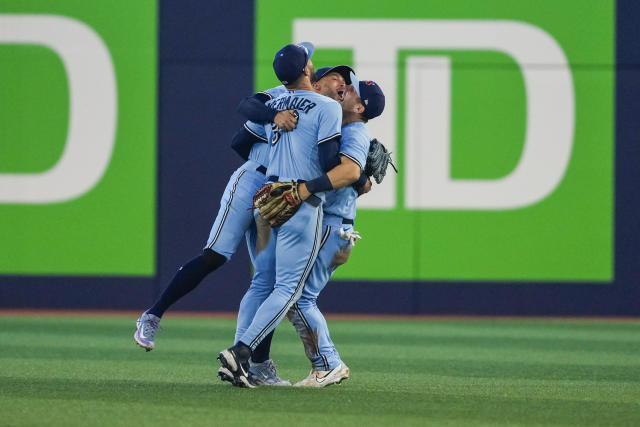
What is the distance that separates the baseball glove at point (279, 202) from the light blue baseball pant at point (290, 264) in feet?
0.21

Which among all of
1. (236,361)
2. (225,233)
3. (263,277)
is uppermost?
(225,233)

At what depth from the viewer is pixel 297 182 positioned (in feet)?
19.9

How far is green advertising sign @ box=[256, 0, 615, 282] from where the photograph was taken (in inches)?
500

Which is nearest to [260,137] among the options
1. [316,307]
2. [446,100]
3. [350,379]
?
[316,307]

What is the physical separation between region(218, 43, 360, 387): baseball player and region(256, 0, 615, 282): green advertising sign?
6.51 m

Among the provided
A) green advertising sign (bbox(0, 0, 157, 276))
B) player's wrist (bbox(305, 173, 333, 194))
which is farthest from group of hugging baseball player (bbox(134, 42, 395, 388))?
green advertising sign (bbox(0, 0, 157, 276))

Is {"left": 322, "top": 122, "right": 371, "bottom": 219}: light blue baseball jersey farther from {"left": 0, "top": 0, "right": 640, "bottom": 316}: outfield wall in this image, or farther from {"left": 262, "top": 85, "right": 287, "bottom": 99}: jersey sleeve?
{"left": 0, "top": 0, "right": 640, "bottom": 316}: outfield wall

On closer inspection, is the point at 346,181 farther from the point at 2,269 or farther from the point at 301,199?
the point at 2,269

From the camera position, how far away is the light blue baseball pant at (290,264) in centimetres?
604

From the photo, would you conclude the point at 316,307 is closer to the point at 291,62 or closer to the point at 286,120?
the point at 286,120

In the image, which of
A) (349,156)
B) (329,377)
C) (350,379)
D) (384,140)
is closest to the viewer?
(349,156)

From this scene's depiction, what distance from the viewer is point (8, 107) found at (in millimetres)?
12617

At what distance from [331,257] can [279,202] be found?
64 centimetres

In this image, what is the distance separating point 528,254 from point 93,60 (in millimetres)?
5691
